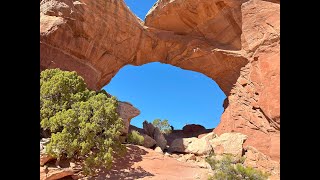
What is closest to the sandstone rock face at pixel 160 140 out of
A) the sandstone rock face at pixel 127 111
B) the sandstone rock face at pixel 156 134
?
the sandstone rock face at pixel 156 134

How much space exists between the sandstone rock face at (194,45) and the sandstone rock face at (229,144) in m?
0.77

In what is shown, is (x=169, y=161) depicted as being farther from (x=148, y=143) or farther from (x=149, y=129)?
(x=149, y=129)

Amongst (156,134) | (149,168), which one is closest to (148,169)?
(149,168)

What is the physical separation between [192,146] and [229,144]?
9.33ft

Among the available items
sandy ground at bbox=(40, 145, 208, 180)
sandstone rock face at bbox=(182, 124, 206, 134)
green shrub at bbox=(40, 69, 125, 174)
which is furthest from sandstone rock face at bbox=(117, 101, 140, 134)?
sandstone rock face at bbox=(182, 124, 206, 134)

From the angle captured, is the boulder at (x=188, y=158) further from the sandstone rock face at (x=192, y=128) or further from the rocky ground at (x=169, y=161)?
the sandstone rock face at (x=192, y=128)

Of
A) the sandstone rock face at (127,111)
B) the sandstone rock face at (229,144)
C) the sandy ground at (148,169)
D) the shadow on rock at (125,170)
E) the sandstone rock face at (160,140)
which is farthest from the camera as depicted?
the sandstone rock face at (160,140)

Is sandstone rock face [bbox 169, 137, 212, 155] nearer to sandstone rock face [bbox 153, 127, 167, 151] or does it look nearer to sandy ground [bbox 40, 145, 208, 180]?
sandstone rock face [bbox 153, 127, 167, 151]

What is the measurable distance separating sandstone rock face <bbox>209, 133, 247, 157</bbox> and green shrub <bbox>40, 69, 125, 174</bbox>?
8594mm

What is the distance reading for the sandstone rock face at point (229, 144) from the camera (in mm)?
19820

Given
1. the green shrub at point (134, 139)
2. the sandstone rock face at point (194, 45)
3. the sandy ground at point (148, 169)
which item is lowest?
the sandy ground at point (148, 169)

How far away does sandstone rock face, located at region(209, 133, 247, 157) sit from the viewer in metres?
19.8

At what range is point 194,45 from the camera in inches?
941
